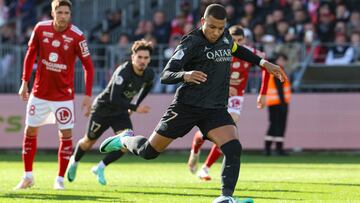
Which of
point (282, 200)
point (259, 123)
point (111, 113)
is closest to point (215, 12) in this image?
point (282, 200)

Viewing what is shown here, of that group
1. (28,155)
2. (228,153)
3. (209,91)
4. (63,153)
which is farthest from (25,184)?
(228,153)

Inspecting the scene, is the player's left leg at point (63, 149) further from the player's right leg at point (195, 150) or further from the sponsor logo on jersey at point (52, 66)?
the player's right leg at point (195, 150)

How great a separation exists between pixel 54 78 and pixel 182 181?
3119 mm

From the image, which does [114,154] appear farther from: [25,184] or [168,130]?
[168,130]

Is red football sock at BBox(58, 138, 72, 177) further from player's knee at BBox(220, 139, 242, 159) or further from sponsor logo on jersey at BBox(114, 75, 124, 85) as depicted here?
player's knee at BBox(220, 139, 242, 159)

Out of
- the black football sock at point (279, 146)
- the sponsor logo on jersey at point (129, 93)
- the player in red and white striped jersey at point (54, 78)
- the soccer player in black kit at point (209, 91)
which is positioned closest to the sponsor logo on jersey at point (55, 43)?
the player in red and white striped jersey at point (54, 78)

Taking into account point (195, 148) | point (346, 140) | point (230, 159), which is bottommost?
point (346, 140)

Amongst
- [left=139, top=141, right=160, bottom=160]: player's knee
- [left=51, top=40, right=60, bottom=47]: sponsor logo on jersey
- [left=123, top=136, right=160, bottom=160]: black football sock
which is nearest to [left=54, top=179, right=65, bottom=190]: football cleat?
[left=123, top=136, right=160, bottom=160]: black football sock

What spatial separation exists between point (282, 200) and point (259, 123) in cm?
1224

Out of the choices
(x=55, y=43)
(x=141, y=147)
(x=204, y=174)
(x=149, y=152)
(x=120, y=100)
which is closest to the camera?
(x=149, y=152)

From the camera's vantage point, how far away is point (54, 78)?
14.1 m

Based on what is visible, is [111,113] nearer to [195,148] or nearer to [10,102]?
[195,148]

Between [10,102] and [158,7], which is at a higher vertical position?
[158,7]

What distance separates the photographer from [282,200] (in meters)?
12.2
